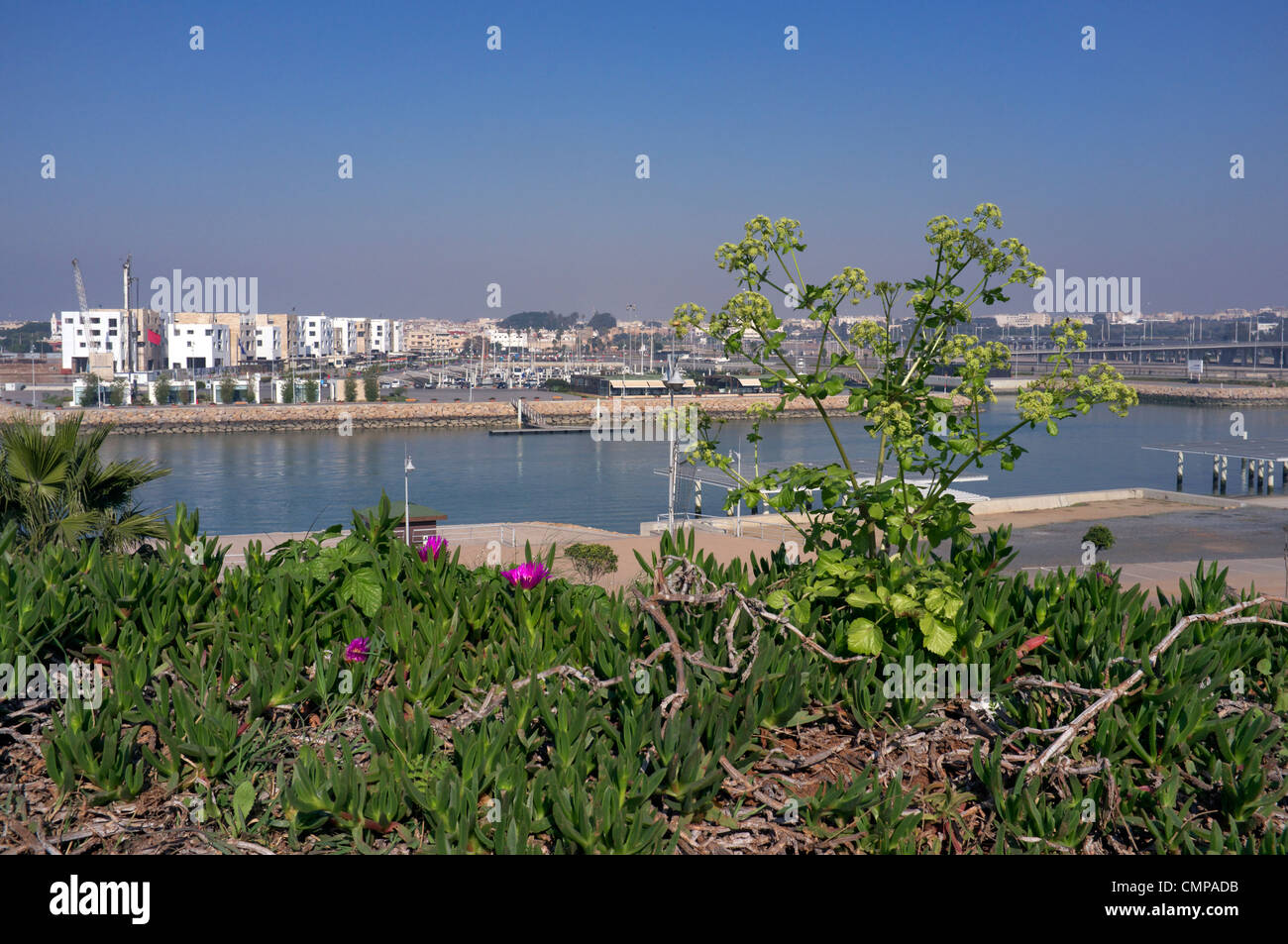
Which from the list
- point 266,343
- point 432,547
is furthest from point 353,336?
point 432,547

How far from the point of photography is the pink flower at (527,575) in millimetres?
3527

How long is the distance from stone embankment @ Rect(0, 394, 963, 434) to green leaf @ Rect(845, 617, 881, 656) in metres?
75.4

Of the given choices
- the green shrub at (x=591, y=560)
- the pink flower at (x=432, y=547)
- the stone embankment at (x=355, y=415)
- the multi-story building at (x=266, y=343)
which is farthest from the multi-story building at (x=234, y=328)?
the pink flower at (x=432, y=547)

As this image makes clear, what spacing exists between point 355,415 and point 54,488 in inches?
3031

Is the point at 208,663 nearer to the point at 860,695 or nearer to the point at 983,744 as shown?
the point at 860,695

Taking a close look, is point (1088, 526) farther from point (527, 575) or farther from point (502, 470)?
point (527, 575)

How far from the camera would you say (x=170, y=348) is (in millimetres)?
130375

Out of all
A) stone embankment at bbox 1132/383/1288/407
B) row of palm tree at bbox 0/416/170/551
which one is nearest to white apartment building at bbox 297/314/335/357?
stone embankment at bbox 1132/383/1288/407

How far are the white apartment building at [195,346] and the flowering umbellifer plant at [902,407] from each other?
138m

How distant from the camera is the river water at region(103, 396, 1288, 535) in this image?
146ft

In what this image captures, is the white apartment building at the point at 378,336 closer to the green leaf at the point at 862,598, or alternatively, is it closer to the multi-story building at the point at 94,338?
the multi-story building at the point at 94,338
